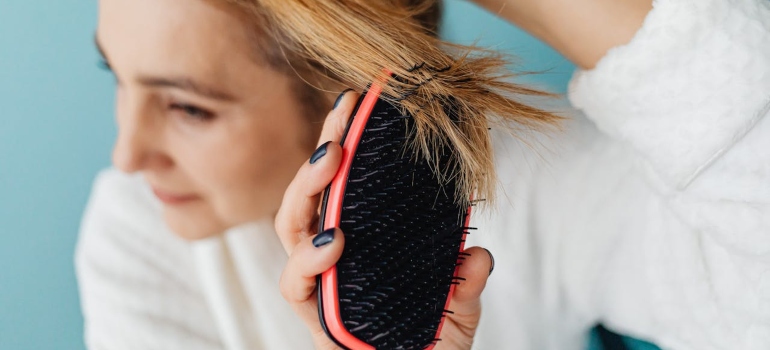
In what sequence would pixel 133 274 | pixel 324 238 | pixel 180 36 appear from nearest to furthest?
pixel 324 238, pixel 180 36, pixel 133 274

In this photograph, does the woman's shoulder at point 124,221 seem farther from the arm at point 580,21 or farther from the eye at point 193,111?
the arm at point 580,21

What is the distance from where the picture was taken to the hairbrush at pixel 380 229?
379 millimetres

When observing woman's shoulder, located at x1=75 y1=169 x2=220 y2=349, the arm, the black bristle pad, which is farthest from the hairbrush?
woman's shoulder, located at x1=75 y1=169 x2=220 y2=349

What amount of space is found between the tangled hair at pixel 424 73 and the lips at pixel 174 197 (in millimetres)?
226

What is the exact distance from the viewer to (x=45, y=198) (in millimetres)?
678

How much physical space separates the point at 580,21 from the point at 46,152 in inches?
23.2

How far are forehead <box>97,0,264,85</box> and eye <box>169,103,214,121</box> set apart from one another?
41 millimetres

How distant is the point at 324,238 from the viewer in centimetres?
37

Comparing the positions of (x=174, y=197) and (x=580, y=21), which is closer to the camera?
(x=580, y=21)

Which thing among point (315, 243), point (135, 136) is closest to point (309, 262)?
point (315, 243)

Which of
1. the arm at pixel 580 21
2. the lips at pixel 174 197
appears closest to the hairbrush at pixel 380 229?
the arm at pixel 580 21

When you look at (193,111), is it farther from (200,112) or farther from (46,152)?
(46,152)

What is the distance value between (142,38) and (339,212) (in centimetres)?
24

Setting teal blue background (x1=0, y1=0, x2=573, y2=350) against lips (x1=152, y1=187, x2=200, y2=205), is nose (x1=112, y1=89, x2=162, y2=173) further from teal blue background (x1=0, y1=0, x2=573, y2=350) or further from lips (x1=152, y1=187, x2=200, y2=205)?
teal blue background (x1=0, y1=0, x2=573, y2=350)
